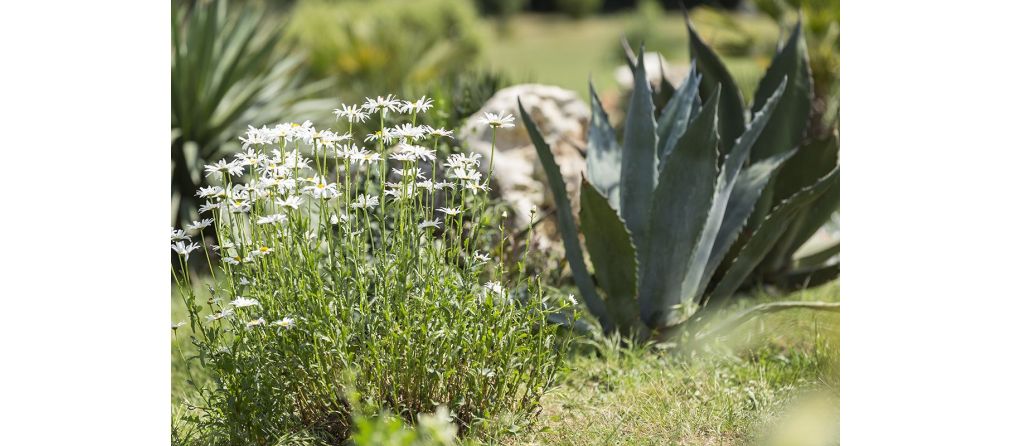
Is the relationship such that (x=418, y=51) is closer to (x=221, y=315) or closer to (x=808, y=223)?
(x=808, y=223)

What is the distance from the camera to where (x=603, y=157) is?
311 centimetres

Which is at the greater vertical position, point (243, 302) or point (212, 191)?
point (212, 191)

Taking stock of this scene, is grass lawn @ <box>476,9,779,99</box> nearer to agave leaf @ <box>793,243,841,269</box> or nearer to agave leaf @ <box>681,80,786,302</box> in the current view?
agave leaf @ <box>793,243,841,269</box>

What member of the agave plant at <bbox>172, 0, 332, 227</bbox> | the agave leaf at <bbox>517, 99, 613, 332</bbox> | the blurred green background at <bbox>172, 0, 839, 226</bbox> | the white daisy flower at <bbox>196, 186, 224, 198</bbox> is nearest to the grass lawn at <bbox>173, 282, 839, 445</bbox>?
the agave leaf at <bbox>517, 99, 613, 332</bbox>

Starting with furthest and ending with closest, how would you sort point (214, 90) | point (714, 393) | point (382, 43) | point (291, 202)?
point (382, 43) → point (214, 90) → point (714, 393) → point (291, 202)

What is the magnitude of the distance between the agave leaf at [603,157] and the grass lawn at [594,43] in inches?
160

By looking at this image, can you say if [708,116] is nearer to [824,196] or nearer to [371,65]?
[824,196]

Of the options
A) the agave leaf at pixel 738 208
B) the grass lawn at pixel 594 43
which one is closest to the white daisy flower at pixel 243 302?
→ the agave leaf at pixel 738 208

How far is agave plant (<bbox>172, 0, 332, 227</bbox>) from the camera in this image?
4320 mm

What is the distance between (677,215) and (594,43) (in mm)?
11939

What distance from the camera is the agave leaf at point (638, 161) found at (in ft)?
9.53

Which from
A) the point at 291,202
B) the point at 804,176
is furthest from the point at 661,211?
the point at 291,202
